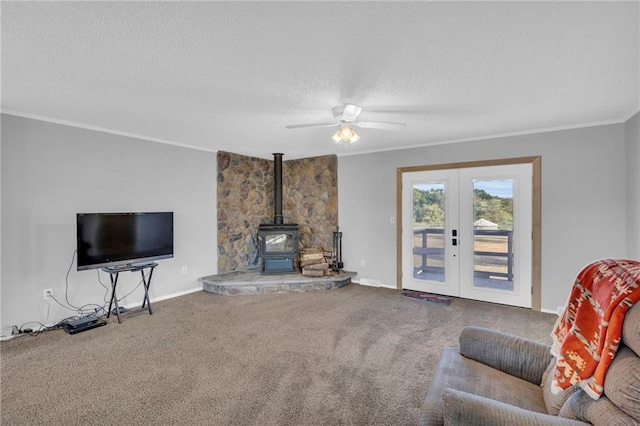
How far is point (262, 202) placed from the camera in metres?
6.04

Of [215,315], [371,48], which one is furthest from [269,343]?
[371,48]

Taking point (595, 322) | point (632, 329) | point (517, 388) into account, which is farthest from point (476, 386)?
point (632, 329)

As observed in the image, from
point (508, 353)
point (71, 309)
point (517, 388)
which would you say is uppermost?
point (508, 353)

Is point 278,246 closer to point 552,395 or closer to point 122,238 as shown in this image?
point 122,238

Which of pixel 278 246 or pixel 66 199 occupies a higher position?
pixel 66 199

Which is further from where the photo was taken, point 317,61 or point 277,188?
point 277,188

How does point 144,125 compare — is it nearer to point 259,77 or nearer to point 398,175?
point 259,77

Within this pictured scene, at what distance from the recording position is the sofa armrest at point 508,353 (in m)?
1.69

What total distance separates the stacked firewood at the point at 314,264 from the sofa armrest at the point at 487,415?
161 inches

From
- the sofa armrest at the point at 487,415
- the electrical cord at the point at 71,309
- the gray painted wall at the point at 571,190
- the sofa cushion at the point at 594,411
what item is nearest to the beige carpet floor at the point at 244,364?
the electrical cord at the point at 71,309

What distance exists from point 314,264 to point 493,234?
282cm

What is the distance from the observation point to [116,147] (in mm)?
4047

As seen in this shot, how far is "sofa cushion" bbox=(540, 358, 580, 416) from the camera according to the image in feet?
4.31

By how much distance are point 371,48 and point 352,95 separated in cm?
75
